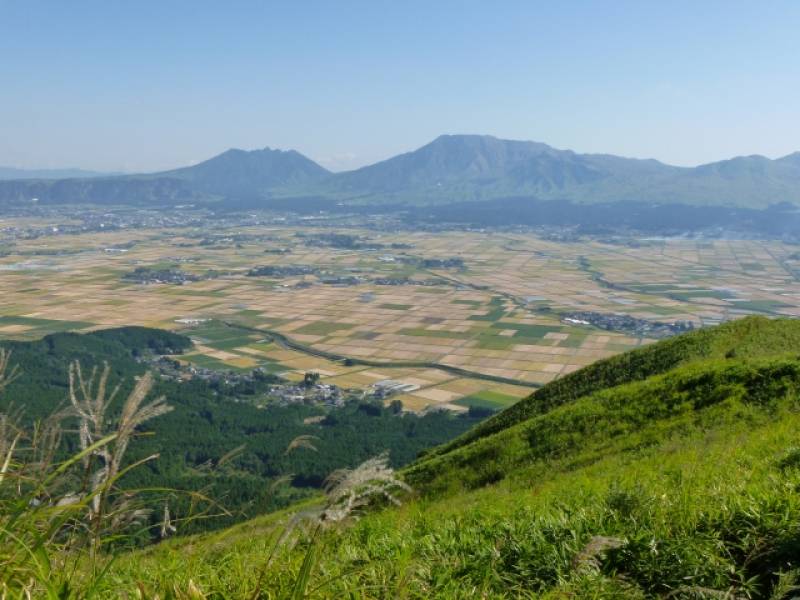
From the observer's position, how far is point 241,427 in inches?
2338

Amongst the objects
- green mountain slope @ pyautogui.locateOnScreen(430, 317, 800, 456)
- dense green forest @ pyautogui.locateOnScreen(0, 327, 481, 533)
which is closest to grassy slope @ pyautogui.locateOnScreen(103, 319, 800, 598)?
green mountain slope @ pyautogui.locateOnScreen(430, 317, 800, 456)

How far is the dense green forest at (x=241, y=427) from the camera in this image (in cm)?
4331

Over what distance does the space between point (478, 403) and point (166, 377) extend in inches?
1456

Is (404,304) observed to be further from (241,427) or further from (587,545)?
(587,545)

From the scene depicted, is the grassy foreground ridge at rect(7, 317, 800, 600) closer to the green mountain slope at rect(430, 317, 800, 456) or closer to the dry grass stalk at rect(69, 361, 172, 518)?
the dry grass stalk at rect(69, 361, 172, 518)

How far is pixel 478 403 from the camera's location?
60281mm

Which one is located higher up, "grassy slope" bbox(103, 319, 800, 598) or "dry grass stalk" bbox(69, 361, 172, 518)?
"dry grass stalk" bbox(69, 361, 172, 518)

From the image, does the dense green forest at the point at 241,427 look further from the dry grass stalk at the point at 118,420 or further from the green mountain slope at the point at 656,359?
the dry grass stalk at the point at 118,420

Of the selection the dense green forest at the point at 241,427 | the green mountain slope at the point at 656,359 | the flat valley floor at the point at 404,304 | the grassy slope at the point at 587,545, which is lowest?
the dense green forest at the point at 241,427

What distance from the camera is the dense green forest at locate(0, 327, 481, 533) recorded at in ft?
142

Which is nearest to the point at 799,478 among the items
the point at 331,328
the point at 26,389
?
the point at 26,389

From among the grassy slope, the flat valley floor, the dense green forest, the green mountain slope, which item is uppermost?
the grassy slope

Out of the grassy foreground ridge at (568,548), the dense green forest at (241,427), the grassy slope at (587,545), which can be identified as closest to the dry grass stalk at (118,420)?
the grassy foreground ridge at (568,548)

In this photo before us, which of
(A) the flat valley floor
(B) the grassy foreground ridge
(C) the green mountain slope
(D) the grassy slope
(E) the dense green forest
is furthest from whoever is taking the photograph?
(A) the flat valley floor
